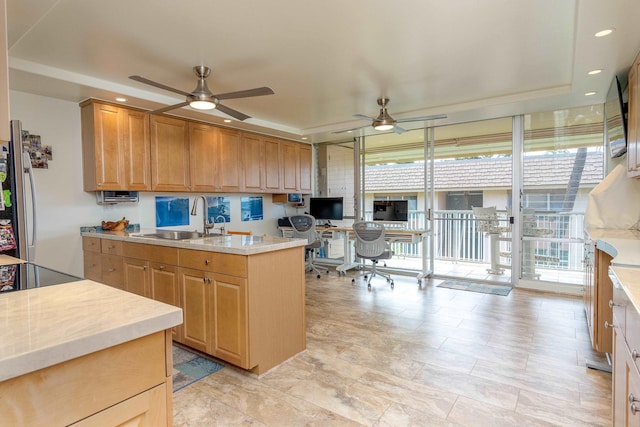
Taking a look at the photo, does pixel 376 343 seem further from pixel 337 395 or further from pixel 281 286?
pixel 281 286

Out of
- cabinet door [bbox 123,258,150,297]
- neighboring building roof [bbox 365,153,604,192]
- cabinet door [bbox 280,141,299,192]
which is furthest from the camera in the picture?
cabinet door [bbox 280,141,299,192]

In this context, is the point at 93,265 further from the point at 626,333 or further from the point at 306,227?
the point at 626,333

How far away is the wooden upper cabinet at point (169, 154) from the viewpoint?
4.01m

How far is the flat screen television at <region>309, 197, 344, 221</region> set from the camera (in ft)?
20.3

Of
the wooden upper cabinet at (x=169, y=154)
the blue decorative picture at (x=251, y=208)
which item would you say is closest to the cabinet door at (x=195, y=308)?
the wooden upper cabinet at (x=169, y=154)

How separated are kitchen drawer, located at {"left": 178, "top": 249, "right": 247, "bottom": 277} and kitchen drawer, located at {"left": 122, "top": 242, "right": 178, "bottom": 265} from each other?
0.36 feet

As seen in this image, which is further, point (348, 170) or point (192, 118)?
point (348, 170)

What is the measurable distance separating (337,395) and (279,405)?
→ 0.37 m

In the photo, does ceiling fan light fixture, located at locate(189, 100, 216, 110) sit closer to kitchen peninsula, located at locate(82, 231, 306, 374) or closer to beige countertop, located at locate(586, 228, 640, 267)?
kitchen peninsula, located at locate(82, 231, 306, 374)

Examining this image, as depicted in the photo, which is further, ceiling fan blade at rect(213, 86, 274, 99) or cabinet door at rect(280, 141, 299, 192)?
cabinet door at rect(280, 141, 299, 192)

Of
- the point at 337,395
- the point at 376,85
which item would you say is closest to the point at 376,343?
the point at 337,395

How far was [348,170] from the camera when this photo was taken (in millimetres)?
6398

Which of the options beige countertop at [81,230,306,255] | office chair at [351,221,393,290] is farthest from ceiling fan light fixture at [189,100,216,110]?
office chair at [351,221,393,290]

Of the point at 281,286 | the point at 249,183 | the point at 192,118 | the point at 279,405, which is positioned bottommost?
the point at 279,405
